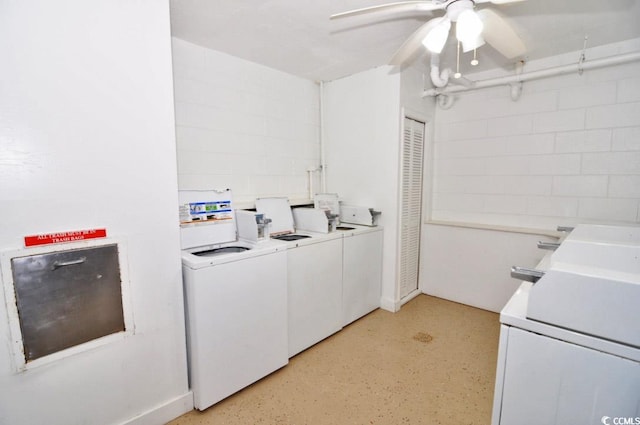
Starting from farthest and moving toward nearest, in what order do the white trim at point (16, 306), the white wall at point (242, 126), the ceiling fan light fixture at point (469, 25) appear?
the white wall at point (242, 126) → the ceiling fan light fixture at point (469, 25) → the white trim at point (16, 306)

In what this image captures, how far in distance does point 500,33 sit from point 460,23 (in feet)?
1.28

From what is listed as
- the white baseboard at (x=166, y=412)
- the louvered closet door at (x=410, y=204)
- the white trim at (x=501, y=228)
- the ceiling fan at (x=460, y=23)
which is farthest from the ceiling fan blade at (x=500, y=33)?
the white baseboard at (x=166, y=412)

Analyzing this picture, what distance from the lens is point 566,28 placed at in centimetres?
223

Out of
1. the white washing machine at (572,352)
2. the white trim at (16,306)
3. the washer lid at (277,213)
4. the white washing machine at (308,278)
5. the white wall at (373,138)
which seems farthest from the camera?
the white wall at (373,138)

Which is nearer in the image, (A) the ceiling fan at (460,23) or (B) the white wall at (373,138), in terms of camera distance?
(A) the ceiling fan at (460,23)

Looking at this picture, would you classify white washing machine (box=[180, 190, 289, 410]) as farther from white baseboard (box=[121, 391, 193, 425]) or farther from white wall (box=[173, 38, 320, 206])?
white wall (box=[173, 38, 320, 206])

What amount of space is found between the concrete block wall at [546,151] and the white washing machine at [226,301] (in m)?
2.43

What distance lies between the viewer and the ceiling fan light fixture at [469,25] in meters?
1.38

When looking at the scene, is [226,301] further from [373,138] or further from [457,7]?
[373,138]

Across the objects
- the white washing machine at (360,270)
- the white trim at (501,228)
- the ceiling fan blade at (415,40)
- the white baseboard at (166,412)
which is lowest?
the white baseboard at (166,412)

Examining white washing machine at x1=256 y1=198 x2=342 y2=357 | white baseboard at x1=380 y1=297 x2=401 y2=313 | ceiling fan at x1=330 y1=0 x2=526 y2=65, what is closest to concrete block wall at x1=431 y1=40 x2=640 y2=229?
white baseboard at x1=380 y1=297 x2=401 y2=313

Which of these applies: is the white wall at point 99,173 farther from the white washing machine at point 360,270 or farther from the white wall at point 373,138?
the white wall at point 373,138

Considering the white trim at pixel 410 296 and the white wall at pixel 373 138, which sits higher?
the white wall at pixel 373 138

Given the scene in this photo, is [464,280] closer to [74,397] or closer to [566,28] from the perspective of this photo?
[566,28]
